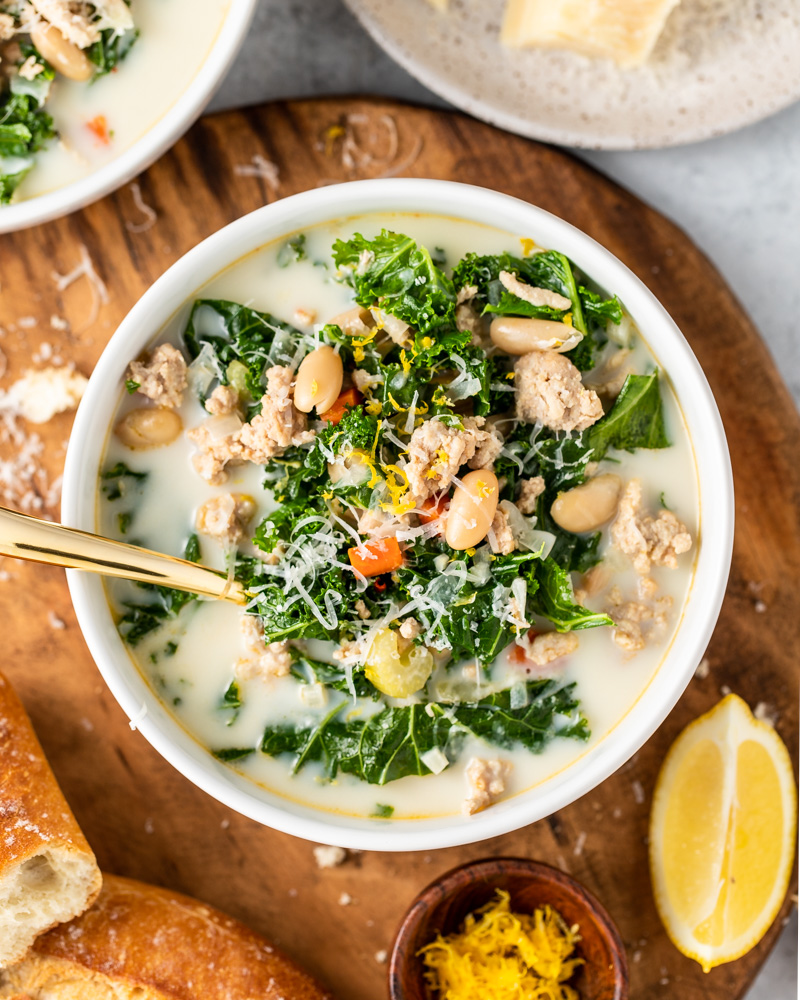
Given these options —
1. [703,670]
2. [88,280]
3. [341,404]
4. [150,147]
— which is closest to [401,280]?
[341,404]

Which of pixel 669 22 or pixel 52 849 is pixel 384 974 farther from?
pixel 669 22

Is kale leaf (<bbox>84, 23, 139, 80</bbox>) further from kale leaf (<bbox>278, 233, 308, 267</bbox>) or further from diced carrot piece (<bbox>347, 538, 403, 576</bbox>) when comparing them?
diced carrot piece (<bbox>347, 538, 403, 576</bbox>)

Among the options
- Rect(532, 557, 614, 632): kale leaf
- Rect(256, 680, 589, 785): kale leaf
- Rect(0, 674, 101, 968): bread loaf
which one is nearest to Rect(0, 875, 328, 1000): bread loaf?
Rect(0, 674, 101, 968): bread loaf

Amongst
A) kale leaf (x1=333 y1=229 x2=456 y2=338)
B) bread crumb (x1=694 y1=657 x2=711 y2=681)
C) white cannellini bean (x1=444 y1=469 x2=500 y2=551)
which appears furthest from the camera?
bread crumb (x1=694 y1=657 x2=711 y2=681)

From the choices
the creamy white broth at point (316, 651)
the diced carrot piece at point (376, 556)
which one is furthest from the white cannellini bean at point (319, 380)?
the diced carrot piece at point (376, 556)

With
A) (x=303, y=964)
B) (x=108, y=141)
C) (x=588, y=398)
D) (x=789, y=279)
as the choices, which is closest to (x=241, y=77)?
(x=108, y=141)

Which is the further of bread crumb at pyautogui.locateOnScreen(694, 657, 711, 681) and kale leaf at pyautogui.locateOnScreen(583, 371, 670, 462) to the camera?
bread crumb at pyautogui.locateOnScreen(694, 657, 711, 681)

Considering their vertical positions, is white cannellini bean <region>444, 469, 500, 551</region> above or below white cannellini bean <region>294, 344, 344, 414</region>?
below

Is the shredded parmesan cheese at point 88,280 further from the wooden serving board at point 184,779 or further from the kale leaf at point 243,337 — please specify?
the kale leaf at point 243,337
